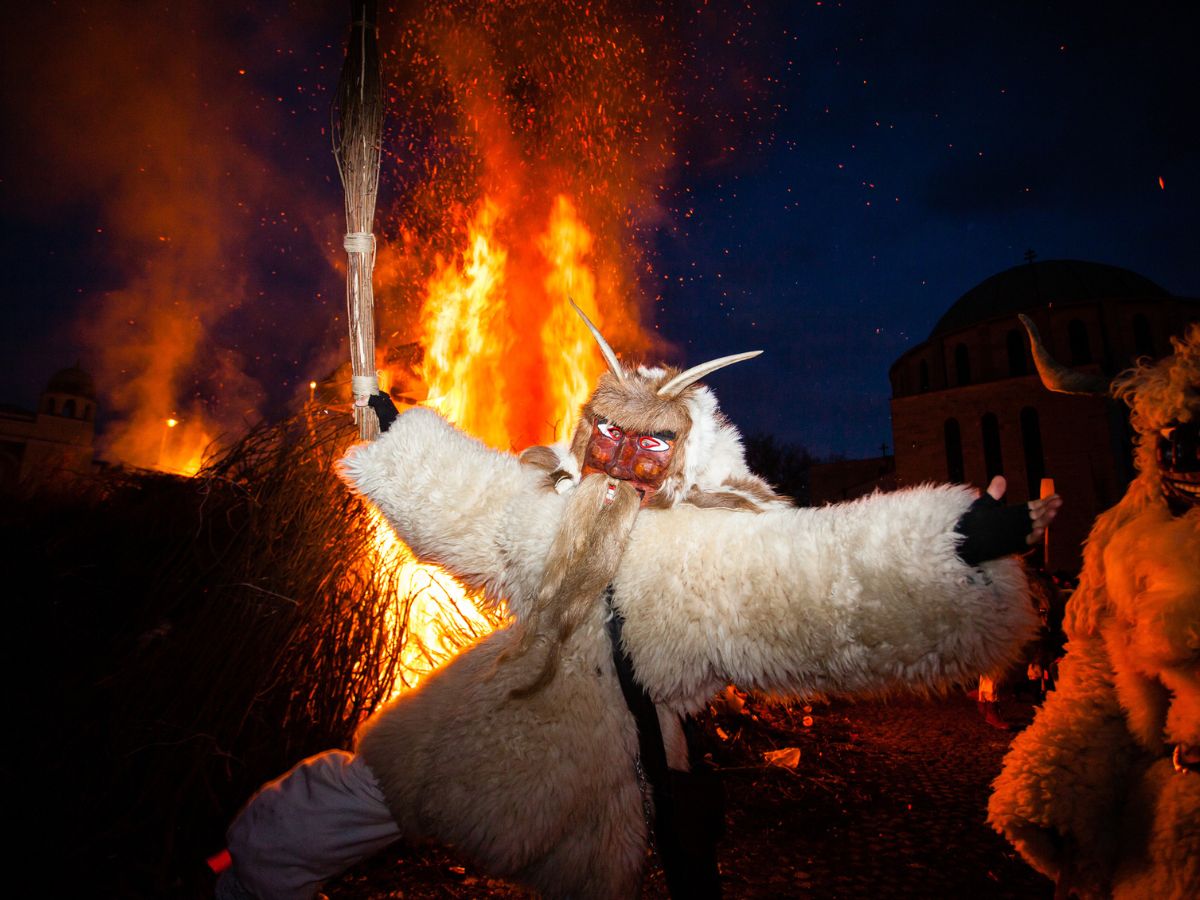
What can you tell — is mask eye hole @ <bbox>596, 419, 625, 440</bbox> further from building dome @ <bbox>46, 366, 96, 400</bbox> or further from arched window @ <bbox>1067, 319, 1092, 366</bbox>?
building dome @ <bbox>46, 366, 96, 400</bbox>

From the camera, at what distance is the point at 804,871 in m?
3.53

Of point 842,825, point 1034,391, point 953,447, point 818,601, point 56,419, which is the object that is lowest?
point 842,825

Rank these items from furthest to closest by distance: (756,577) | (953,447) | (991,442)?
1. (953,447)
2. (991,442)
3. (756,577)

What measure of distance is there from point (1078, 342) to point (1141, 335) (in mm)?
2491

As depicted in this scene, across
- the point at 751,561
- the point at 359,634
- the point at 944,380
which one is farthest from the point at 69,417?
the point at 944,380

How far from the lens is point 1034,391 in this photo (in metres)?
26.4

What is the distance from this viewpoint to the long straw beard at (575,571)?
1.86m

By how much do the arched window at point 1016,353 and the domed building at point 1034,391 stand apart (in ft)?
0.17

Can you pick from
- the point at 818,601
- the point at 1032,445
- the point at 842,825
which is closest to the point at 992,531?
the point at 818,601

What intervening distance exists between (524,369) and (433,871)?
518cm

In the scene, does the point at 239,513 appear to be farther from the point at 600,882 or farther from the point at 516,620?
the point at 600,882

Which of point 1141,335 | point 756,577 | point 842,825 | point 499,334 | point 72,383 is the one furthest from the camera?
point 72,383

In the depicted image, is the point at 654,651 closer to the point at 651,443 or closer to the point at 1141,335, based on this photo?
the point at 651,443

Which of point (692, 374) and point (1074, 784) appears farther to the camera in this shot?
point (692, 374)
